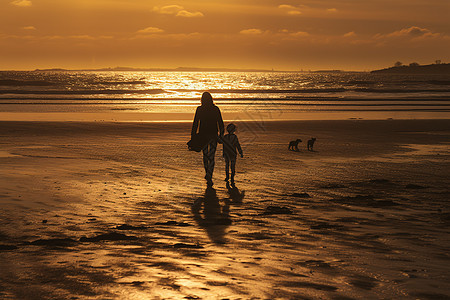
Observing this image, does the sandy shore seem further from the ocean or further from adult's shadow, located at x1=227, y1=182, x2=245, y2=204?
the ocean

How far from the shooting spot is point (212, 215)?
31.5ft

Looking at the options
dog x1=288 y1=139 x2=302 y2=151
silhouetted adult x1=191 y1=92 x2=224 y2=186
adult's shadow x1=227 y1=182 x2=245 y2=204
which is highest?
silhouetted adult x1=191 y1=92 x2=224 y2=186

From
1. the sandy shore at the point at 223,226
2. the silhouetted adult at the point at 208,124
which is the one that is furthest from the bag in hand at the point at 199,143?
the sandy shore at the point at 223,226

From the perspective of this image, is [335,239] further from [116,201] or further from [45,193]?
[45,193]

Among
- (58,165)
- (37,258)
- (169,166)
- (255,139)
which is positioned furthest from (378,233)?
(255,139)

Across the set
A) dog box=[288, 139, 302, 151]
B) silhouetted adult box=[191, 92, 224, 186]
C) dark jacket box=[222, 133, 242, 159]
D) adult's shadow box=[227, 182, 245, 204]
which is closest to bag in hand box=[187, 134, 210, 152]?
silhouetted adult box=[191, 92, 224, 186]

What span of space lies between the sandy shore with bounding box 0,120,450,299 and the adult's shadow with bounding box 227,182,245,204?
11 cm

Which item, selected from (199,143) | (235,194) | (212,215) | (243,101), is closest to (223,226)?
(212,215)

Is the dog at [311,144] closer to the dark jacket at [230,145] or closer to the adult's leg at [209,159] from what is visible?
the dark jacket at [230,145]

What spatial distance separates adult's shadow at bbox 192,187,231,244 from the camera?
8.28 meters

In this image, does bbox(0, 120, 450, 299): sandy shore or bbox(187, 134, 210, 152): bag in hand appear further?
bbox(187, 134, 210, 152): bag in hand

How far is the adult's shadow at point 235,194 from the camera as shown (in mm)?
10961

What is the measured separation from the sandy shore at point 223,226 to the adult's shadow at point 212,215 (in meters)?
0.03

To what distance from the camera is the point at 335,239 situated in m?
7.86
